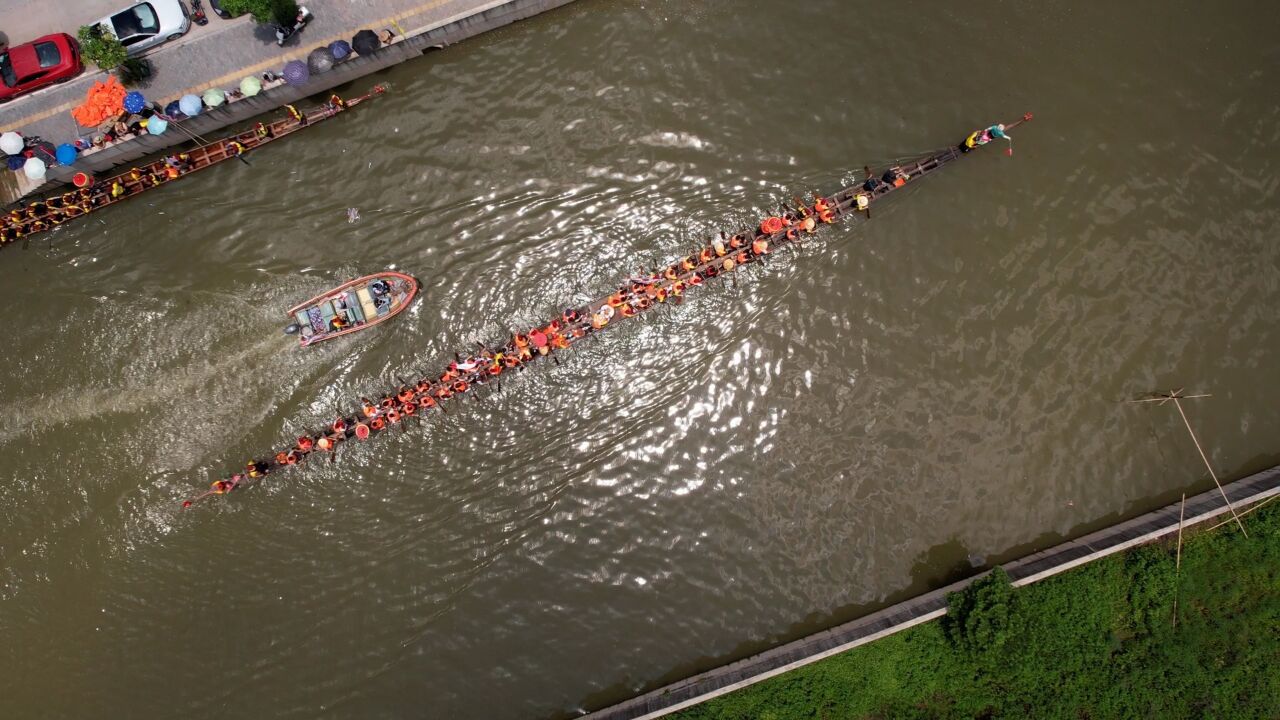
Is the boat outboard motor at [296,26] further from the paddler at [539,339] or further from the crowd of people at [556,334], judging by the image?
the paddler at [539,339]

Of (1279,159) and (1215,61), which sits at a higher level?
(1215,61)

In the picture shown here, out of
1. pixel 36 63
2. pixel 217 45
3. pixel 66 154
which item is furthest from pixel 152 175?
pixel 217 45

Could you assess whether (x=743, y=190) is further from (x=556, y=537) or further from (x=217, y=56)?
(x=217, y=56)

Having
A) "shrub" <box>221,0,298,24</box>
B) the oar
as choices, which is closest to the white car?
"shrub" <box>221,0,298,24</box>

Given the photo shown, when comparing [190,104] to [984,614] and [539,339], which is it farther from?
[984,614]

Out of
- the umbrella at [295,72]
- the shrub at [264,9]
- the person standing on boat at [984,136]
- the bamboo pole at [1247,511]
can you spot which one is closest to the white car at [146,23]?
the shrub at [264,9]

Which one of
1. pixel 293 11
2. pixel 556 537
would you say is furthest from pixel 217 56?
pixel 556 537
